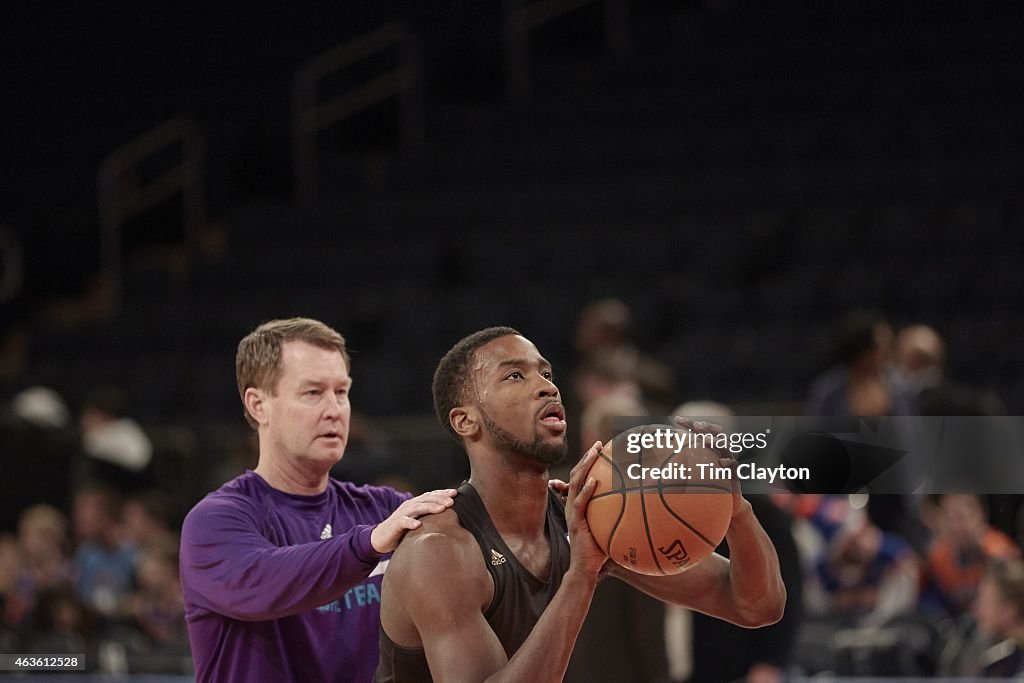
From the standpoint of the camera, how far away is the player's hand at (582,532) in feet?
10.1

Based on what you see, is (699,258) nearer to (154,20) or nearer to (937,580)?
(937,580)

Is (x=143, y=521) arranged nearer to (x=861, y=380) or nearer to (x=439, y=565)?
(x=861, y=380)

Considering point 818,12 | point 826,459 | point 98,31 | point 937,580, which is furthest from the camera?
point 98,31

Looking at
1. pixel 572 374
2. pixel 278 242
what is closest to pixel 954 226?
pixel 572 374

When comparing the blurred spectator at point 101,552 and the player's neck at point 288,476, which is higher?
the player's neck at point 288,476

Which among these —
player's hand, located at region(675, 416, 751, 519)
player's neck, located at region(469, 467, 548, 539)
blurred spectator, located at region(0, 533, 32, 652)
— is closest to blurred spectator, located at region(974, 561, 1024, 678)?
player's hand, located at region(675, 416, 751, 519)

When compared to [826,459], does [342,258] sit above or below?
above

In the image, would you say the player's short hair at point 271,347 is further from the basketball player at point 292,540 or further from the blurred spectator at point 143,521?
the blurred spectator at point 143,521

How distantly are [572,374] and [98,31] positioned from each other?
853 centimetres

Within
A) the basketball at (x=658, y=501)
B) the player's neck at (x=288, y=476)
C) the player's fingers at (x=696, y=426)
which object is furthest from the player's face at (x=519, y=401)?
the player's neck at (x=288, y=476)

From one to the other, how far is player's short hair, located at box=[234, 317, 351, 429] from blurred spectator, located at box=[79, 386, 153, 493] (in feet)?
18.8

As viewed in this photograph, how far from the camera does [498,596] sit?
3295mm

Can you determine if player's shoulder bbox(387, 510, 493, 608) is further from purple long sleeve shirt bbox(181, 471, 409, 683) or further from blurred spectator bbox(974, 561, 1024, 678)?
blurred spectator bbox(974, 561, 1024, 678)

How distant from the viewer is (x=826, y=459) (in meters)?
3.90
